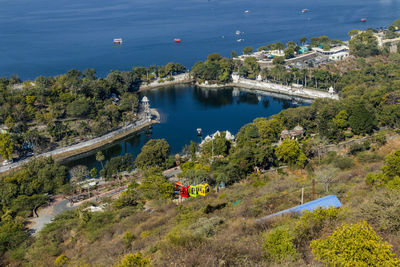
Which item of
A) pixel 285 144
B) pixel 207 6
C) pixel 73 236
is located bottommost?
pixel 73 236

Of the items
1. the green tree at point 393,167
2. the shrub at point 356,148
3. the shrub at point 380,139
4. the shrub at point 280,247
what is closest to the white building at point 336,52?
the shrub at point 380,139

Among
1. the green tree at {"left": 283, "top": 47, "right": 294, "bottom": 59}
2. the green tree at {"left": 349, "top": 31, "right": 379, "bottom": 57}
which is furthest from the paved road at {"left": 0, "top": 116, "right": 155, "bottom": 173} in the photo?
the green tree at {"left": 349, "top": 31, "right": 379, "bottom": 57}

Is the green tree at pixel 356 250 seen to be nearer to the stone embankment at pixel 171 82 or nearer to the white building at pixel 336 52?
the stone embankment at pixel 171 82

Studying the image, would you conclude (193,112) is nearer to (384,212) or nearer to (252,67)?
(252,67)

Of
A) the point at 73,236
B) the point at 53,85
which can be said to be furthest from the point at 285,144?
the point at 53,85

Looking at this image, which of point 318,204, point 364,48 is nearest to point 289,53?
point 364,48

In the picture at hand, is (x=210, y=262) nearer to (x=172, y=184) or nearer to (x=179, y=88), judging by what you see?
(x=172, y=184)

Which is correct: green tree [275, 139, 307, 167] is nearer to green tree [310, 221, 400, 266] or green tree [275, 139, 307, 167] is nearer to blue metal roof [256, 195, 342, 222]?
blue metal roof [256, 195, 342, 222]
